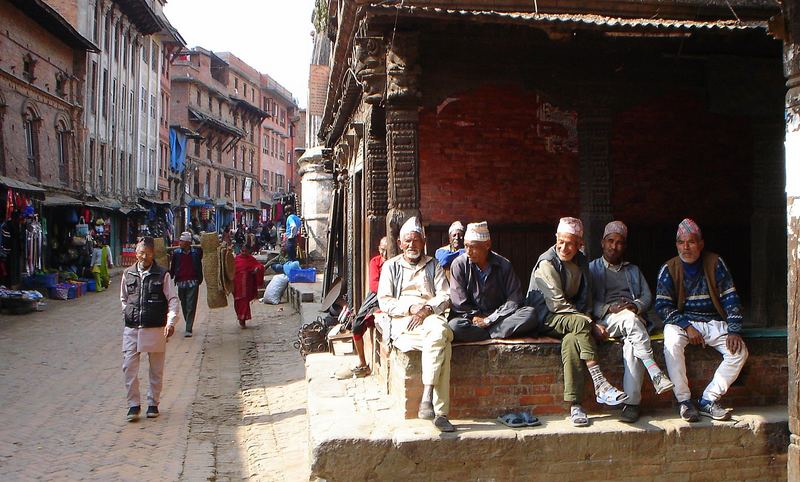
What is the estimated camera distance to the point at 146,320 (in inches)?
301

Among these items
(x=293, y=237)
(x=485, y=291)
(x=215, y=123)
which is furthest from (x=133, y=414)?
(x=215, y=123)

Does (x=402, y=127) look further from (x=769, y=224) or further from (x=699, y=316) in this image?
(x=769, y=224)

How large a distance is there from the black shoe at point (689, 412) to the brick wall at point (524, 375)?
0.88 ft

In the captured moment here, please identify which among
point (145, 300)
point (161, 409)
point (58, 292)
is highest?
point (145, 300)

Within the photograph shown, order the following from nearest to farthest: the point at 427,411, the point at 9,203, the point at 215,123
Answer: the point at 427,411 → the point at 9,203 → the point at 215,123

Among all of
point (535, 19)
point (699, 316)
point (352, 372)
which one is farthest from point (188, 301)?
point (699, 316)

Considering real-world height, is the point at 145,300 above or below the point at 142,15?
below

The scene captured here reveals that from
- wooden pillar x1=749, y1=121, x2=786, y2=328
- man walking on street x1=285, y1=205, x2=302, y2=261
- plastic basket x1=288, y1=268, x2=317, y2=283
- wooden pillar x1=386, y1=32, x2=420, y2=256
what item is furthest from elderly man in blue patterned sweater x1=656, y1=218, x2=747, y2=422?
man walking on street x1=285, y1=205, x2=302, y2=261

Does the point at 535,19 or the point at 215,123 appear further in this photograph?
the point at 215,123

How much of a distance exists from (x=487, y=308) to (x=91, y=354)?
26.7 ft

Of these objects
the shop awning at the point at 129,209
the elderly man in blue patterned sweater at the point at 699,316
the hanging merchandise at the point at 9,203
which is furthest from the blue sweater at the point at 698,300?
the shop awning at the point at 129,209

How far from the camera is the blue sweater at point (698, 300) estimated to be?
5723mm

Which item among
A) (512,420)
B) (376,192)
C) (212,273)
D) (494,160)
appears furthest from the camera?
(212,273)

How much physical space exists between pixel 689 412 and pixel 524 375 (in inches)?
52.6
